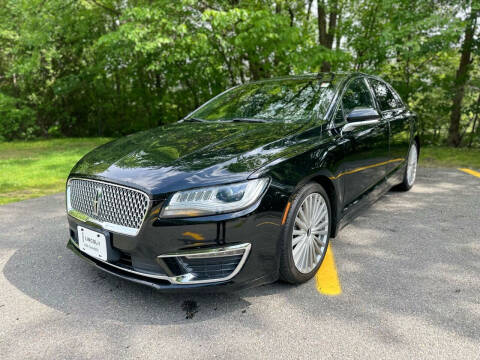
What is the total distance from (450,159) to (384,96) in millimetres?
4340

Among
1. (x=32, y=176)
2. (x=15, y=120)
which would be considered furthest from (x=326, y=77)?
(x=15, y=120)

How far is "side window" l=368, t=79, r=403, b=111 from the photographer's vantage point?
4148 mm

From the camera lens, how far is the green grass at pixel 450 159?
717cm

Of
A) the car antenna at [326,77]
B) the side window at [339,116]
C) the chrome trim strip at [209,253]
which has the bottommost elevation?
the chrome trim strip at [209,253]

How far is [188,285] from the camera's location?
85.0 inches

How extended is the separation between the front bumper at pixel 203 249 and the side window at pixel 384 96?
98.6 inches

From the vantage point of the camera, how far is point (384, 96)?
14.3 feet

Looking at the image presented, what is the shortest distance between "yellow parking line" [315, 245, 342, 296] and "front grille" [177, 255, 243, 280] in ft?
2.44

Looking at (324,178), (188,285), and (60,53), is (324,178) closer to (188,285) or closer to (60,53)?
(188,285)

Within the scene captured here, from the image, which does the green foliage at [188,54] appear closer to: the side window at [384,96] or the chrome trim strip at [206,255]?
the side window at [384,96]

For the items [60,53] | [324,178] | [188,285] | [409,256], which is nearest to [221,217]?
[188,285]

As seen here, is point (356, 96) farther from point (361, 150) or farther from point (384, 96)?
point (384, 96)

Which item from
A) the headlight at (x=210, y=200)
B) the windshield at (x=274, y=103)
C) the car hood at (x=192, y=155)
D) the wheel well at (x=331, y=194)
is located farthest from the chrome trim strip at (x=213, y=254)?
the windshield at (x=274, y=103)

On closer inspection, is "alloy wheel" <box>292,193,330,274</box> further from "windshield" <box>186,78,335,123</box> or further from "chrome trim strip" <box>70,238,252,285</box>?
"windshield" <box>186,78,335,123</box>
